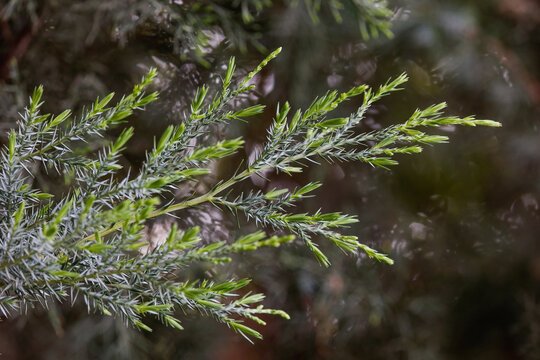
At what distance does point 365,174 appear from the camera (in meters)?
1.31

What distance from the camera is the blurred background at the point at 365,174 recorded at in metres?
1.10

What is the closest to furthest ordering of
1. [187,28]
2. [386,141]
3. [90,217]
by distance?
[90,217], [386,141], [187,28]

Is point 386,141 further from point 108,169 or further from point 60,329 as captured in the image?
point 60,329

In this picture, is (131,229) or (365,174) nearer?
(131,229)

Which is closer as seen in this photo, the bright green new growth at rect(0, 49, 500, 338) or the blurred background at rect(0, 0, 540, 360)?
the bright green new growth at rect(0, 49, 500, 338)

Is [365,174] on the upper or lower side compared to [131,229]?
lower

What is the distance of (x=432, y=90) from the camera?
4.24 feet

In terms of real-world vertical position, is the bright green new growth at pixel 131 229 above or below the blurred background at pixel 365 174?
above

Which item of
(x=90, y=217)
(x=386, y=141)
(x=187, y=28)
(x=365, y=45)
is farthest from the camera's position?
(x=365, y=45)

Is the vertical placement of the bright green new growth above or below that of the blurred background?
above

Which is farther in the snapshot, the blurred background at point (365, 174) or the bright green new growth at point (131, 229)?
the blurred background at point (365, 174)

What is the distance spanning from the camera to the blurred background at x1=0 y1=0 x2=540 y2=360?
1102 mm

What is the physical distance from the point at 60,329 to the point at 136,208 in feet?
2.87

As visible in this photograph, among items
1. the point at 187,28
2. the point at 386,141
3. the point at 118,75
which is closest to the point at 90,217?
the point at 386,141
